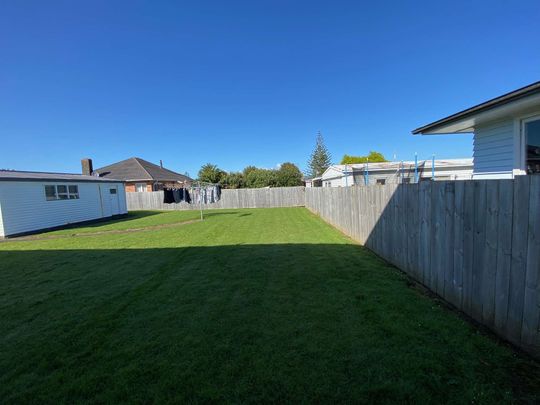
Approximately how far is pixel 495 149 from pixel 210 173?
30311mm

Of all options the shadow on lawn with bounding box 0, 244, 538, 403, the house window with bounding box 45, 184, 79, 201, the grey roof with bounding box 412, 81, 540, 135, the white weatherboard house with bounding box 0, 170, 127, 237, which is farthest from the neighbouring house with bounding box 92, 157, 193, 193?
the grey roof with bounding box 412, 81, 540, 135

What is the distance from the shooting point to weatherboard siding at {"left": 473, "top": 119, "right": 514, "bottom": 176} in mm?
5398

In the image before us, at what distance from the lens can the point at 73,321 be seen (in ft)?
11.4

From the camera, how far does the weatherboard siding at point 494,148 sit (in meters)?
5.40

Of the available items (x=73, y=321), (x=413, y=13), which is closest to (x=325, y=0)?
(x=413, y=13)

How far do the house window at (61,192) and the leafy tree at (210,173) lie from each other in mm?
17732

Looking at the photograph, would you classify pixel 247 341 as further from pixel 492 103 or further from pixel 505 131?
pixel 505 131

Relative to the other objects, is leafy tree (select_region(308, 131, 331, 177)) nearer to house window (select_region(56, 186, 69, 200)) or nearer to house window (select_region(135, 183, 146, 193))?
house window (select_region(135, 183, 146, 193))

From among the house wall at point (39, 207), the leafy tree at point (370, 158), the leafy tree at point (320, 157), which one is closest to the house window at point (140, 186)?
the house wall at point (39, 207)

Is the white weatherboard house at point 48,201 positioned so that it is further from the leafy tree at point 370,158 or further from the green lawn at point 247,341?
the leafy tree at point 370,158

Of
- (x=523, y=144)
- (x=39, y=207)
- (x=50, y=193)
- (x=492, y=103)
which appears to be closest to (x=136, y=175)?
(x=50, y=193)

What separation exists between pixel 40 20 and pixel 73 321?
1016 centimetres

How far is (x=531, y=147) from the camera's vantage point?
16.8ft

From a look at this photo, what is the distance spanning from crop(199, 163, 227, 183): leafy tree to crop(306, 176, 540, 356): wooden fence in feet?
99.1
